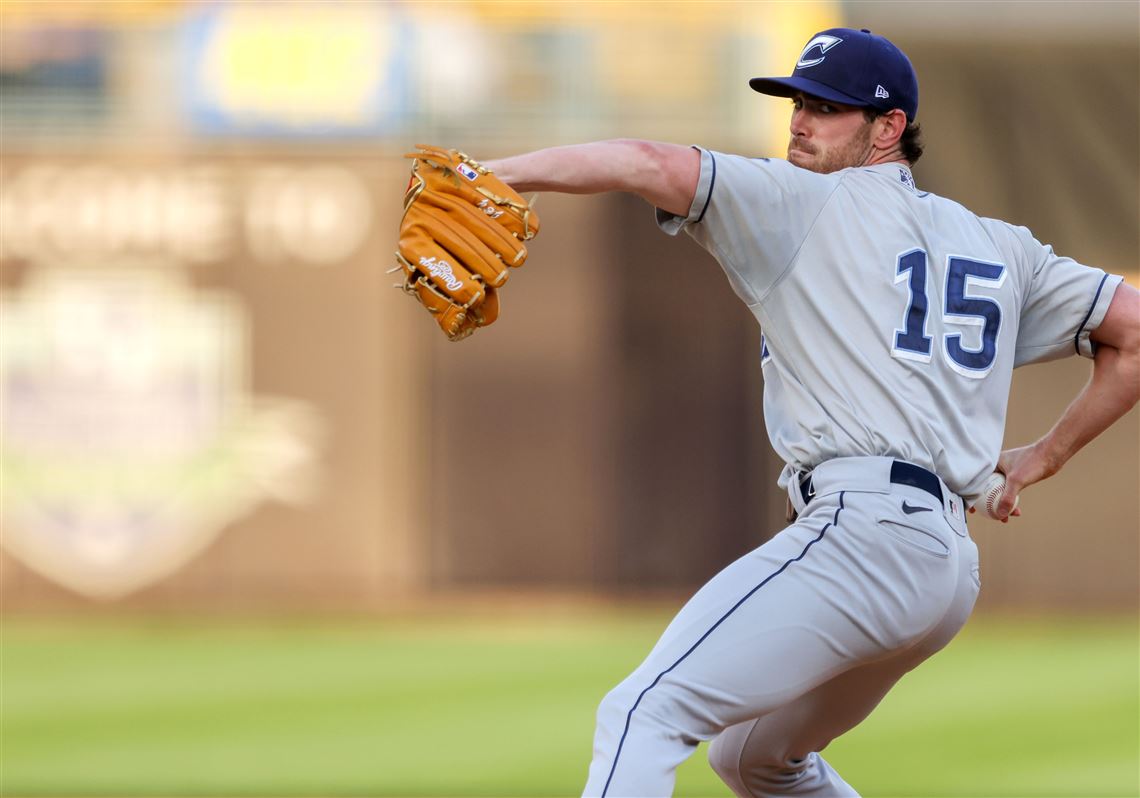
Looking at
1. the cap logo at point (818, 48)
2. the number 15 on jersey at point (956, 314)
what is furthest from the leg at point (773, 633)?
the cap logo at point (818, 48)

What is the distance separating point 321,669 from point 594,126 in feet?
15.4

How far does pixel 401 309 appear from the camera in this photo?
10.4 metres

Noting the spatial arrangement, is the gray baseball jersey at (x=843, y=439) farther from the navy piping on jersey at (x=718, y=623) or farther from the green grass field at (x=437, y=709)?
the green grass field at (x=437, y=709)

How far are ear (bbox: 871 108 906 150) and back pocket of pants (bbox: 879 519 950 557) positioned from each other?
2.26 feet

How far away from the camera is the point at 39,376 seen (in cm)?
1016

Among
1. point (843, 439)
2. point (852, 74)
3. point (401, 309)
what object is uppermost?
point (852, 74)

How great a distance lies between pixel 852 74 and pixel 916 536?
78 centimetres

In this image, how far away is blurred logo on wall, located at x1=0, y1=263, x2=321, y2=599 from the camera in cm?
1004

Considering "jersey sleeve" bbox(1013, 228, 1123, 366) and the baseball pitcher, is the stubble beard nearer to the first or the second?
the baseball pitcher

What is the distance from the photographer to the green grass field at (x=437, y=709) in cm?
518

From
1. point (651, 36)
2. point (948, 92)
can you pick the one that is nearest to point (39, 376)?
point (651, 36)

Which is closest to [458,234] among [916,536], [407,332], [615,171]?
[615,171]

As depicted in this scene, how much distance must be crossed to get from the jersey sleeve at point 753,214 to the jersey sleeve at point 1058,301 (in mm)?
472

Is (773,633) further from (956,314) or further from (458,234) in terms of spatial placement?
(458,234)
